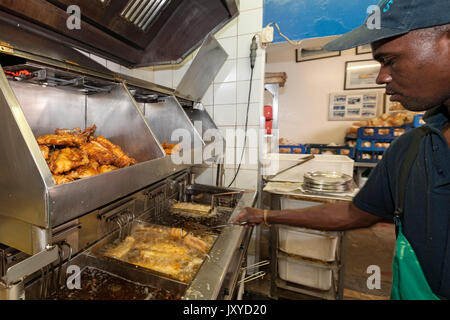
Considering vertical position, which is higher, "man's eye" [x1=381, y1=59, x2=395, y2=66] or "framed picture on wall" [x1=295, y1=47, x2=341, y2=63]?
"framed picture on wall" [x1=295, y1=47, x2=341, y2=63]

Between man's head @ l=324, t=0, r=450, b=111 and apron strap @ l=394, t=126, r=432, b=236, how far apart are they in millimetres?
190

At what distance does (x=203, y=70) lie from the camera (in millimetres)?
2443

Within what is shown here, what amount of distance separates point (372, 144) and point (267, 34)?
347 centimetres

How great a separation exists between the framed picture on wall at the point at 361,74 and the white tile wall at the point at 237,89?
171 inches

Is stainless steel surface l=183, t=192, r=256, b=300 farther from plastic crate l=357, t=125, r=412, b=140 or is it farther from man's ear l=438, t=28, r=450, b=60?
plastic crate l=357, t=125, r=412, b=140

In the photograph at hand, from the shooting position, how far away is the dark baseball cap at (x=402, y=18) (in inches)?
25.7

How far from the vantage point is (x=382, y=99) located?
5586mm

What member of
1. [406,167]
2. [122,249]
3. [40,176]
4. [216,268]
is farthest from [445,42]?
[122,249]

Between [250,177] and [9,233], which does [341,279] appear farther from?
[9,233]

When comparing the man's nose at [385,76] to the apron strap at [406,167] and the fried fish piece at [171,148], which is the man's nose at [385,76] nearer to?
the apron strap at [406,167]

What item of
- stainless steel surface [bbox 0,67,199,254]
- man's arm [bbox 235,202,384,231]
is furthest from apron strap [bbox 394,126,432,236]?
stainless steel surface [bbox 0,67,199,254]

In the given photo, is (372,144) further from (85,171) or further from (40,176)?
(40,176)

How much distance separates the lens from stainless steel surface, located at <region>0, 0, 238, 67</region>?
137cm

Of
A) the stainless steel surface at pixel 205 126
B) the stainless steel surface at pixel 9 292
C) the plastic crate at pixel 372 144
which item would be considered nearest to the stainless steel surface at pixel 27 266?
the stainless steel surface at pixel 9 292
